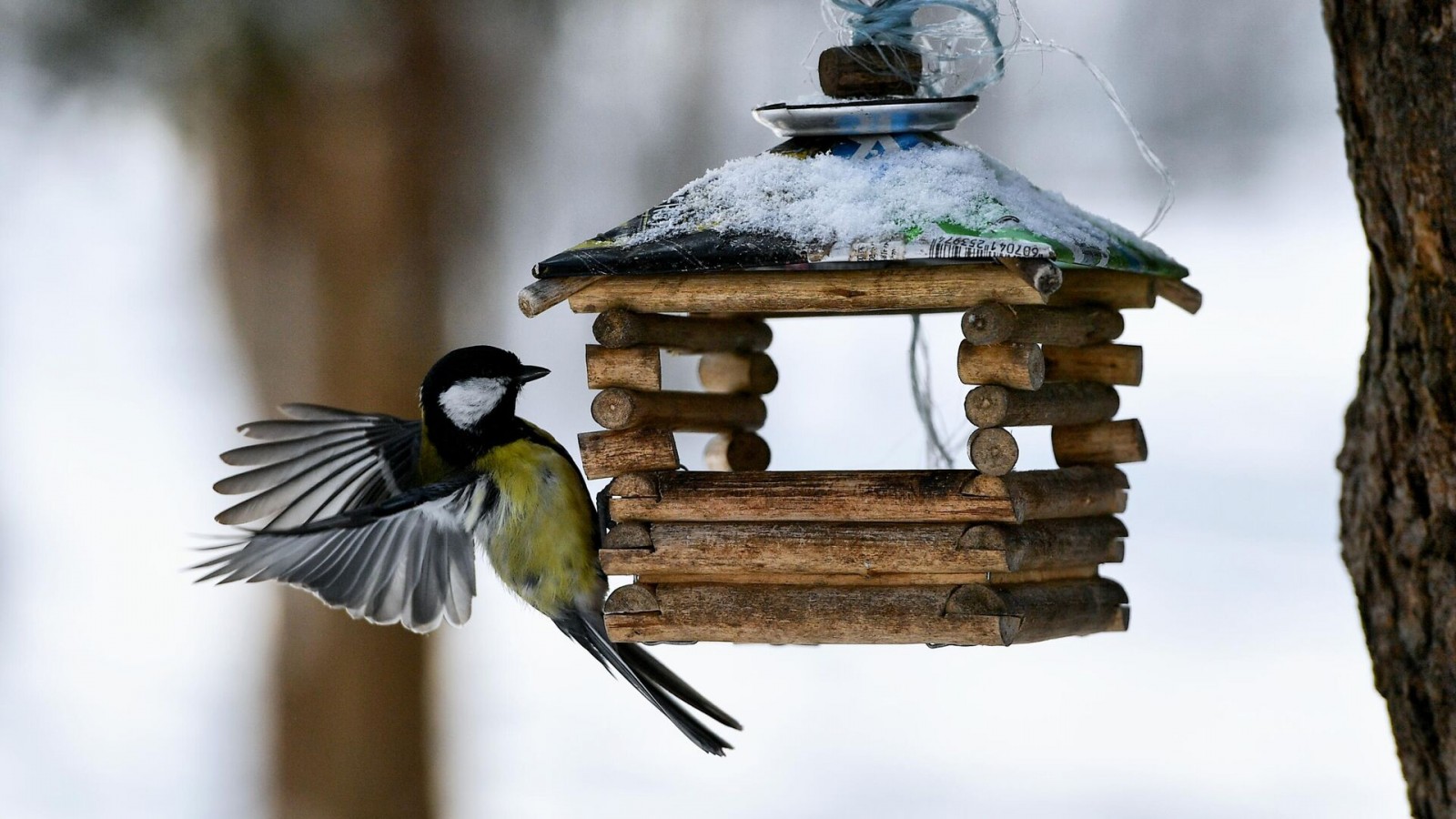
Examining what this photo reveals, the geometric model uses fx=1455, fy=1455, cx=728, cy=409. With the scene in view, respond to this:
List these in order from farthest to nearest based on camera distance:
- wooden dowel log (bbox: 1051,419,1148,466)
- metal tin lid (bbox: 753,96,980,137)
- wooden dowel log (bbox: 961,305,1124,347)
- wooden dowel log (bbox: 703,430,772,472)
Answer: wooden dowel log (bbox: 703,430,772,472), wooden dowel log (bbox: 1051,419,1148,466), metal tin lid (bbox: 753,96,980,137), wooden dowel log (bbox: 961,305,1124,347)

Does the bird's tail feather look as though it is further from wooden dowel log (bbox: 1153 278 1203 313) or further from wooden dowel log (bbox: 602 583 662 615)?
wooden dowel log (bbox: 1153 278 1203 313)

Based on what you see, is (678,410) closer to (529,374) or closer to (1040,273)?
(529,374)

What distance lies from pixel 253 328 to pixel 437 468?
2.55m

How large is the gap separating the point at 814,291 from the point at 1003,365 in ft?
0.99

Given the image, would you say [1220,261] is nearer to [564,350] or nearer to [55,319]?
[564,350]

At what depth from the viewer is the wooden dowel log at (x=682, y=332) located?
2.29 meters

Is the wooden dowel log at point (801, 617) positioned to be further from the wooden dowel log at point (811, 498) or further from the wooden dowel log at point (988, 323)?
the wooden dowel log at point (988, 323)

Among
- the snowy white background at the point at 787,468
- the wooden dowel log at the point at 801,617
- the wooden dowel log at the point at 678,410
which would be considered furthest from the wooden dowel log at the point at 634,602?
the snowy white background at the point at 787,468

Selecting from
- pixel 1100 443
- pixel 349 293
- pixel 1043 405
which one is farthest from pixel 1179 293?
pixel 349 293

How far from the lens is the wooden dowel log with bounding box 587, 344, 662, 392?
2.32 meters

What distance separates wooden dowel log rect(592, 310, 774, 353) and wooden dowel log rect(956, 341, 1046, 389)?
1.70 ft

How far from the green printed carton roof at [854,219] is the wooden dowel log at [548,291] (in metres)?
0.03

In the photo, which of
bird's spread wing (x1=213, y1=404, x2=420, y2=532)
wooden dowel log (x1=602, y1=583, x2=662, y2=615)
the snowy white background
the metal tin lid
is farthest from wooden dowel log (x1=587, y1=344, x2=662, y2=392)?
the snowy white background

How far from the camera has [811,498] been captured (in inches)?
87.1
